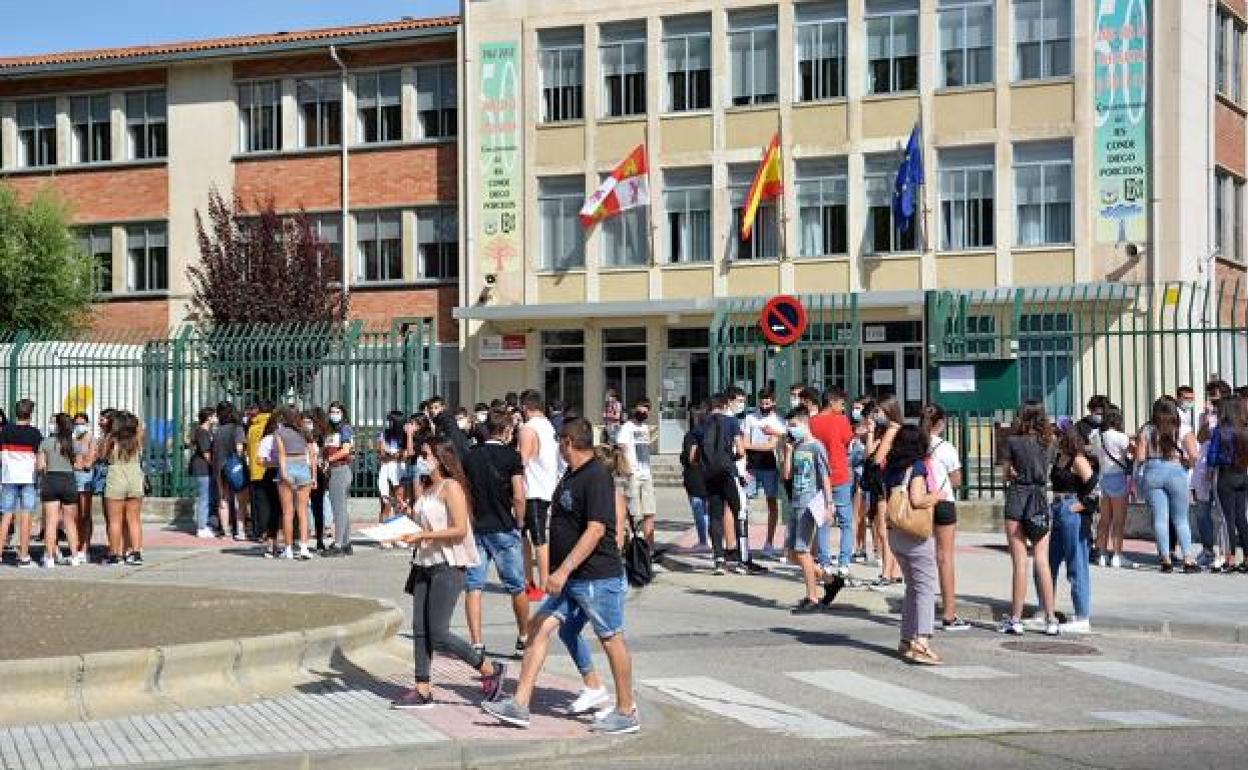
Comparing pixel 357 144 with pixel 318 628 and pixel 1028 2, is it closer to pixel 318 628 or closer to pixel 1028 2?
pixel 1028 2

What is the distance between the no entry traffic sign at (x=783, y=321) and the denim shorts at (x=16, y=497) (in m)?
8.49

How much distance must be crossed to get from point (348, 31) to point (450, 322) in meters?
7.32

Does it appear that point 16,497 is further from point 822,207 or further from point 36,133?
point 36,133

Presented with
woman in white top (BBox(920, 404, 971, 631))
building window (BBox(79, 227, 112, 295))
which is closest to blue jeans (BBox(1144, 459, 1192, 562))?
woman in white top (BBox(920, 404, 971, 631))

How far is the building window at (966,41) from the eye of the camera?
34000mm

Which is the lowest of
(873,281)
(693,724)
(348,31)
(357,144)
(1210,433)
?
(693,724)

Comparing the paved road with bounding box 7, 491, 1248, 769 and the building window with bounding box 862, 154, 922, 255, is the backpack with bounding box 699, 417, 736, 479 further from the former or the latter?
the building window with bounding box 862, 154, 922, 255

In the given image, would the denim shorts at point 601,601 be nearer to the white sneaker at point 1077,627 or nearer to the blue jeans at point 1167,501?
the white sneaker at point 1077,627

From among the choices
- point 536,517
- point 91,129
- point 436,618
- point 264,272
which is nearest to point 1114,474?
point 536,517

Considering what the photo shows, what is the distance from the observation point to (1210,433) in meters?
17.2

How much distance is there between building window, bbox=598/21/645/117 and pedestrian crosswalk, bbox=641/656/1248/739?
86.5 feet

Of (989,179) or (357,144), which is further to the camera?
(357,144)

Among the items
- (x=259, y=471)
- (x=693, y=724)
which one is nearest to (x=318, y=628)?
(x=693, y=724)

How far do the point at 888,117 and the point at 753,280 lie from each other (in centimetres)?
447
